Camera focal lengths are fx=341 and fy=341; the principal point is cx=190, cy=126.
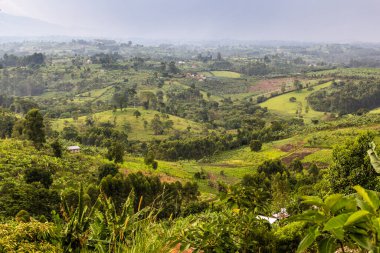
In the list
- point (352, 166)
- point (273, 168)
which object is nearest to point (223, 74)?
point (273, 168)

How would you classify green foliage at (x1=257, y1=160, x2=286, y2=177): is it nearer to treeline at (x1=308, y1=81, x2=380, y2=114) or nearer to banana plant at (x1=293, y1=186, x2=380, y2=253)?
banana plant at (x1=293, y1=186, x2=380, y2=253)

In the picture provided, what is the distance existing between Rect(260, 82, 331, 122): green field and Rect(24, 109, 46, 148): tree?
6230 centimetres

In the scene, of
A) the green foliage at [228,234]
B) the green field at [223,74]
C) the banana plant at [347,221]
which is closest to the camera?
the banana plant at [347,221]

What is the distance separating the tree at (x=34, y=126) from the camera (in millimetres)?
30734

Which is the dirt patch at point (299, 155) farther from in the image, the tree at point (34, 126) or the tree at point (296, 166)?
the tree at point (34, 126)

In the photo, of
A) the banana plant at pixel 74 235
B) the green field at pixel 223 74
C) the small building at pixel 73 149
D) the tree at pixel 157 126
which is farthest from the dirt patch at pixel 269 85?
the banana plant at pixel 74 235

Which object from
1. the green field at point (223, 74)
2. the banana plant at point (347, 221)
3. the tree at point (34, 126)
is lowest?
the green field at point (223, 74)

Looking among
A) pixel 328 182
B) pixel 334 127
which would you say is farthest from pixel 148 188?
pixel 334 127

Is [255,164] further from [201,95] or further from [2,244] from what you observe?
[201,95]

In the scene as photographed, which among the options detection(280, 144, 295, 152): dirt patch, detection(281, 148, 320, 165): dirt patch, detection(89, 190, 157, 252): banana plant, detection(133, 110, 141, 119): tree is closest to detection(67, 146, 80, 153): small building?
A: detection(281, 148, 320, 165): dirt patch

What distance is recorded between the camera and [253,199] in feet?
18.3

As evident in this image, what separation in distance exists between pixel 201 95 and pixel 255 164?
190ft

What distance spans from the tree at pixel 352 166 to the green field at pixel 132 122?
50832 mm

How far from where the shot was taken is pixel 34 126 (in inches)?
1227
